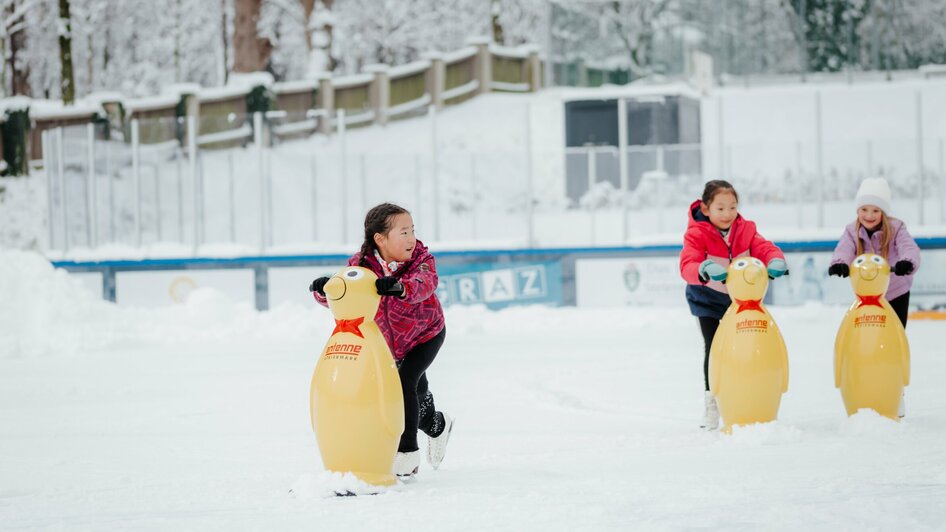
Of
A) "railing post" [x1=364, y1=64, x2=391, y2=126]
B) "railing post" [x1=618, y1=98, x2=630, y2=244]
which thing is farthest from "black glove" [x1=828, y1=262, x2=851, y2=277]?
"railing post" [x1=364, y1=64, x2=391, y2=126]

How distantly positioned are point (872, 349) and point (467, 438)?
7.15ft

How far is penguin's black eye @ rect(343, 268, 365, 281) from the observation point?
4945 mm

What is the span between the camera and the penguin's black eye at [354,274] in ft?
16.2

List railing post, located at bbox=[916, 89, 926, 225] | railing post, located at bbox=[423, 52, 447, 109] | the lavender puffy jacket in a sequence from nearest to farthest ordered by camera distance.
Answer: the lavender puffy jacket → railing post, located at bbox=[916, 89, 926, 225] → railing post, located at bbox=[423, 52, 447, 109]

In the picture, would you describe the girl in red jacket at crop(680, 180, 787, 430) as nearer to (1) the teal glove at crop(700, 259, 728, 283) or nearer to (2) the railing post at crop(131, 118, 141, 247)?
(1) the teal glove at crop(700, 259, 728, 283)

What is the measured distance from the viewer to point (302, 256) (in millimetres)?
15859

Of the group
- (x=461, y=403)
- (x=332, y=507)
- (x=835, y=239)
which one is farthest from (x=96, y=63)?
(x=332, y=507)

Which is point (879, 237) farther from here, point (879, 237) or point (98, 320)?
point (98, 320)

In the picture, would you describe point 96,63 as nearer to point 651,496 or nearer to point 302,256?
point 302,256

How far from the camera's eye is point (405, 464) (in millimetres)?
5273

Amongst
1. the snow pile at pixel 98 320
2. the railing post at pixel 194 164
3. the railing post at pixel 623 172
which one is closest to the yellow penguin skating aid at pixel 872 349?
the snow pile at pixel 98 320

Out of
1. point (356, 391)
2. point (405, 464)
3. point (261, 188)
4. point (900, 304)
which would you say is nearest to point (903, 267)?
point (900, 304)

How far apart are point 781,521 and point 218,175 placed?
14.1 m

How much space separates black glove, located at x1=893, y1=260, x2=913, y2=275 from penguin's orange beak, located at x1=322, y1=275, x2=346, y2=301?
3156mm
